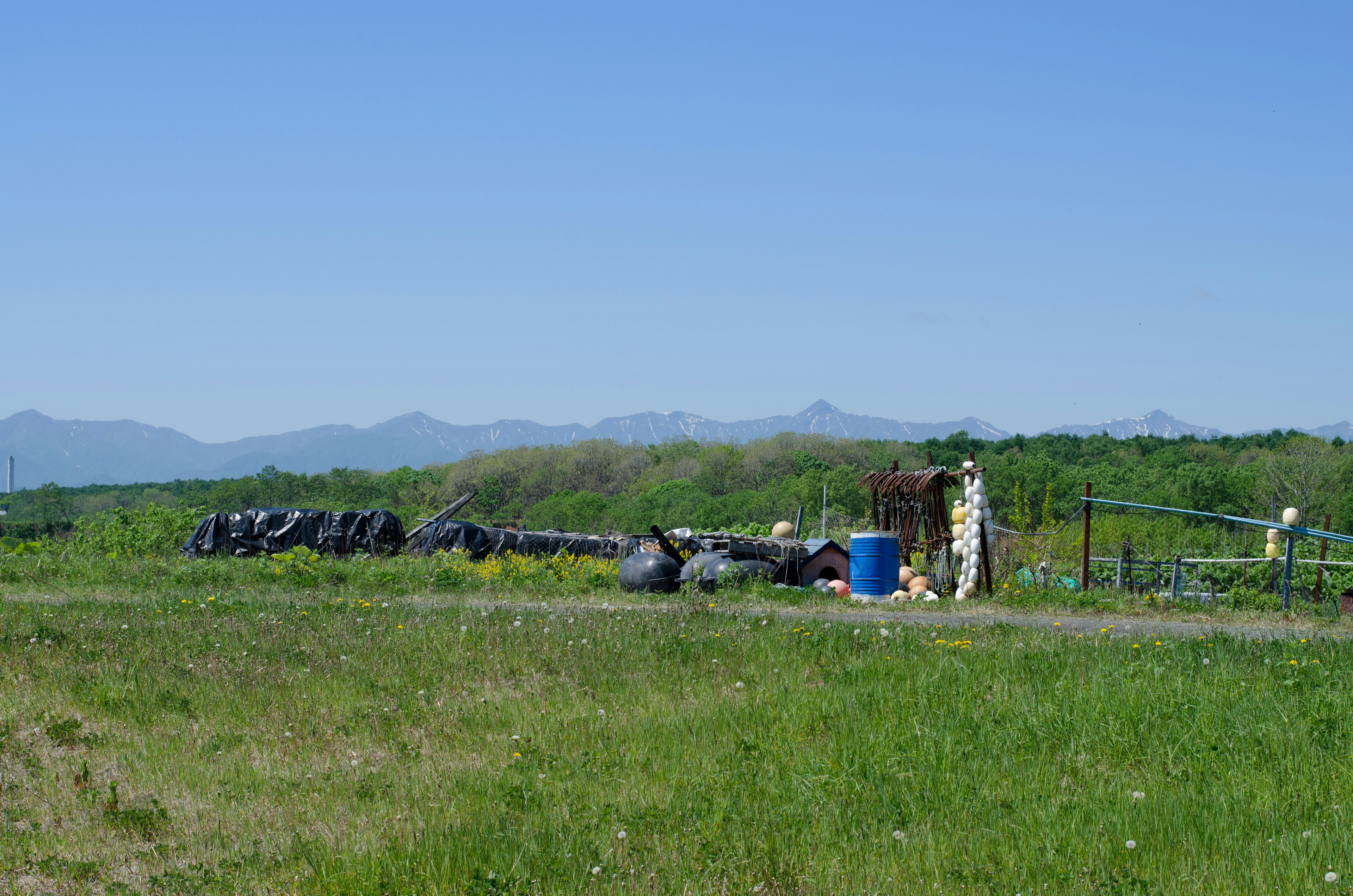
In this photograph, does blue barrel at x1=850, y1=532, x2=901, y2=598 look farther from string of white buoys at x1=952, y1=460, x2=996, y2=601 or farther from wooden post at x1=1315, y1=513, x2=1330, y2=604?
wooden post at x1=1315, y1=513, x2=1330, y2=604

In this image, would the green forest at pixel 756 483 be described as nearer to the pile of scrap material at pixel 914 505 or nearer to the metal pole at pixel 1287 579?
the pile of scrap material at pixel 914 505

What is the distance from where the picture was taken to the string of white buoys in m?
16.4

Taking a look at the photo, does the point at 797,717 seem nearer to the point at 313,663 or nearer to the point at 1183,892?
the point at 1183,892

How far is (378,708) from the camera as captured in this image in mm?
7699

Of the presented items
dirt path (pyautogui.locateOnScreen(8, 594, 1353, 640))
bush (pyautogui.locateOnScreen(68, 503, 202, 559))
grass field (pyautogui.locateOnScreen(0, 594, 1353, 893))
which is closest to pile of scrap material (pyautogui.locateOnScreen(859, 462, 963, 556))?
dirt path (pyautogui.locateOnScreen(8, 594, 1353, 640))

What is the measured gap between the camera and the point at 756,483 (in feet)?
305

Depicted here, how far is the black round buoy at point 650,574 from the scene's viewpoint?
59.3 ft

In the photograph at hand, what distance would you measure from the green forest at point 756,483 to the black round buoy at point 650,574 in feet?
64.8

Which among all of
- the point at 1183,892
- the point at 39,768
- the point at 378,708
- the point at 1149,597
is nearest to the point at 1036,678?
the point at 1183,892

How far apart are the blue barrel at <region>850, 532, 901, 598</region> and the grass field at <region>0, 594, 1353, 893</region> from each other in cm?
702

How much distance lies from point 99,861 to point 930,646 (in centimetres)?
715

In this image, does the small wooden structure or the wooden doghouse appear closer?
the small wooden structure

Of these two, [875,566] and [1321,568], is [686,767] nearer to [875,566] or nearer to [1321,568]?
[875,566]

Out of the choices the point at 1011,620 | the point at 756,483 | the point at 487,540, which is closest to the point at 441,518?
the point at 487,540
